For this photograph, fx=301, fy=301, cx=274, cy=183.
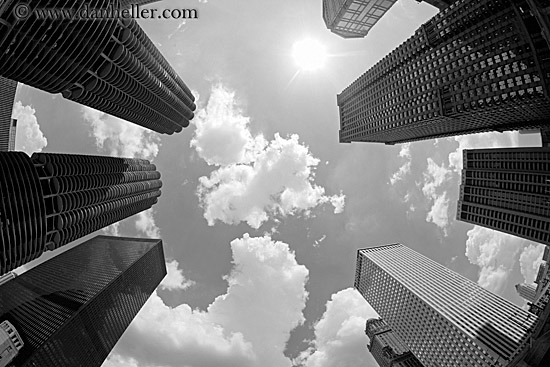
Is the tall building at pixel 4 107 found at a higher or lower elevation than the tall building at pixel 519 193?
higher

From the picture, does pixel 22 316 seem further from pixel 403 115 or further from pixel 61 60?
pixel 403 115

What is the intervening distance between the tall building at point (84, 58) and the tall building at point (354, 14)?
92.0m

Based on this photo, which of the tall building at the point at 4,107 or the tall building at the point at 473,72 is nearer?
the tall building at the point at 473,72

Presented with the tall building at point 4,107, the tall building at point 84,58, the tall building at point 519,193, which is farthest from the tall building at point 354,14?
the tall building at point 4,107

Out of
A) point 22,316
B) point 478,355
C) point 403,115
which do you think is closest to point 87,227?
point 22,316

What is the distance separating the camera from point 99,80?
12925cm

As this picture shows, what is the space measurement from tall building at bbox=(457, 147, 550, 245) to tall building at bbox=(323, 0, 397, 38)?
119778 mm

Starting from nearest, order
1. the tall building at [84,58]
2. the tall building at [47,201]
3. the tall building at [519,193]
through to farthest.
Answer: the tall building at [84,58]
the tall building at [47,201]
the tall building at [519,193]

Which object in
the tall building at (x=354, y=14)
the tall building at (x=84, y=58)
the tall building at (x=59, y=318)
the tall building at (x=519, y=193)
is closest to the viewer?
the tall building at (x=84, y=58)

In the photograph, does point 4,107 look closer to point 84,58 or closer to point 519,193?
point 84,58

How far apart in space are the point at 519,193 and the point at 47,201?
239870 mm

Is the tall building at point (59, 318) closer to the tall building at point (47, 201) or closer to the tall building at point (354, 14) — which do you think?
the tall building at point (47, 201)

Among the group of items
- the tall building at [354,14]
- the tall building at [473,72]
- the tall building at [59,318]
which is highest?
the tall building at [354,14]

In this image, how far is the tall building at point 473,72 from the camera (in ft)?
320
